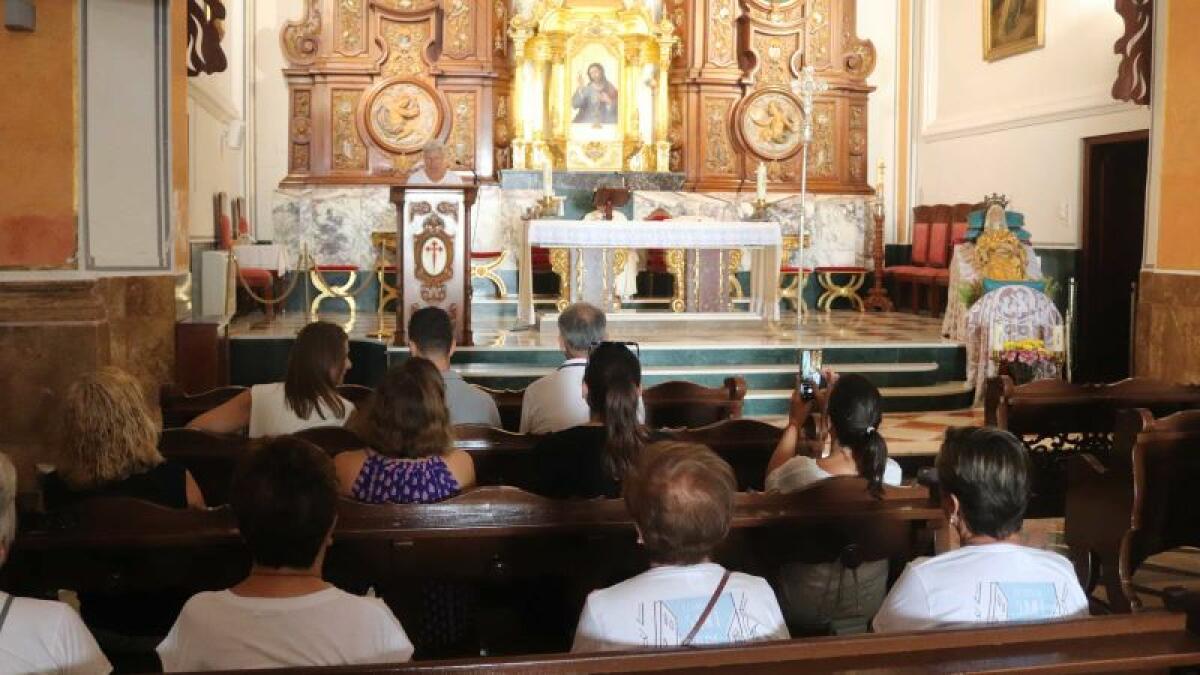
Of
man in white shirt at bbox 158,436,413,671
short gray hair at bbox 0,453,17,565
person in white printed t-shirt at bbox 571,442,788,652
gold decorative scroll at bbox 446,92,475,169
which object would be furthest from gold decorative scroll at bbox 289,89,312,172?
person in white printed t-shirt at bbox 571,442,788,652

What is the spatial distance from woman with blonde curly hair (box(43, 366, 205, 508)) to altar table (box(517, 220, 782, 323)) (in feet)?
24.4

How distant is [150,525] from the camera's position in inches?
117

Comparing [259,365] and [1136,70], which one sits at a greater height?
[1136,70]

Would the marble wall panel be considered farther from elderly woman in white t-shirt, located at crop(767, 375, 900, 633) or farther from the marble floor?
elderly woman in white t-shirt, located at crop(767, 375, 900, 633)

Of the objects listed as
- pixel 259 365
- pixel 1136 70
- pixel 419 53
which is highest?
pixel 419 53

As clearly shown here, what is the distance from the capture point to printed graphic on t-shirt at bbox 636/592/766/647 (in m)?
2.25

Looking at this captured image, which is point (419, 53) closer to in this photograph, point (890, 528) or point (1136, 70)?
point (1136, 70)

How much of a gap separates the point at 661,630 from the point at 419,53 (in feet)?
39.4

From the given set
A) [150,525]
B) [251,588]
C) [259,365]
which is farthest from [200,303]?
[251,588]

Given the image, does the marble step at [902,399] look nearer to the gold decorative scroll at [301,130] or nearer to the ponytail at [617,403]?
the ponytail at [617,403]

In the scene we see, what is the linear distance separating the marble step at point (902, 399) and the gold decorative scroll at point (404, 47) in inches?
247

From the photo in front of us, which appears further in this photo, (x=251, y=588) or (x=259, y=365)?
(x=259, y=365)

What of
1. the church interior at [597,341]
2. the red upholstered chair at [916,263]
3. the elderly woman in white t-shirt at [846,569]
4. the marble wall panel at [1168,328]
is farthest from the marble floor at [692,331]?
the elderly woman in white t-shirt at [846,569]

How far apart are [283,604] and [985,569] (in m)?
1.39
